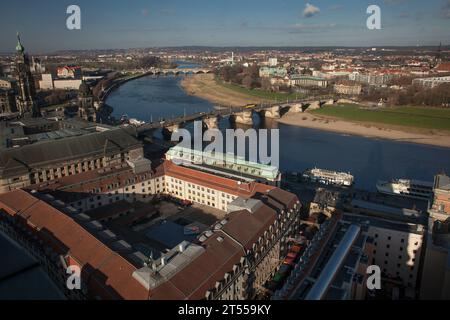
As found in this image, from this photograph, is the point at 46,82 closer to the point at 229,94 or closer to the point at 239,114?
the point at 229,94

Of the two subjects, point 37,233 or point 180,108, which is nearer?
point 37,233

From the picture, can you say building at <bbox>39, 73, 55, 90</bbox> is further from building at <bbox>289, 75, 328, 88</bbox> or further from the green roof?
the green roof

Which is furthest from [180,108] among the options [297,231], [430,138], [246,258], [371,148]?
[246,258]

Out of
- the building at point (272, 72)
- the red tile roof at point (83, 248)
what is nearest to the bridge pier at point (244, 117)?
the red tile roof at point (83, 248)

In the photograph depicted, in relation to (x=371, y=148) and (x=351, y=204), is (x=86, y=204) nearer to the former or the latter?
(x=351, y=204)

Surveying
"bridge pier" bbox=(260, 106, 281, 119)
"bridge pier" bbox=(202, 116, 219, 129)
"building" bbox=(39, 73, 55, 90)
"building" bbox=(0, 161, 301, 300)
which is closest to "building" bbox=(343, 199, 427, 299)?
"building" bbox=(0, 161, 301, 300)
